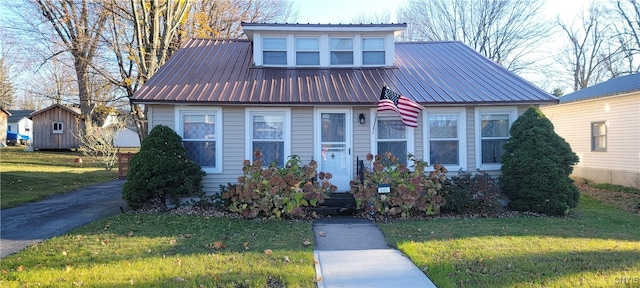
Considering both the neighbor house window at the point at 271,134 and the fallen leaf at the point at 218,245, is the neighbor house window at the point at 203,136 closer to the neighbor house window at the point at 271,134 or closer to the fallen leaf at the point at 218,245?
the neighbor house window at the point at 271,134

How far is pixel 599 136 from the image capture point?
50.2 feet

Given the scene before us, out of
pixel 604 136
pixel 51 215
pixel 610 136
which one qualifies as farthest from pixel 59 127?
pixel 610 136

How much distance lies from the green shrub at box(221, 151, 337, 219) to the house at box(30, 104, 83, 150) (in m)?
28.8

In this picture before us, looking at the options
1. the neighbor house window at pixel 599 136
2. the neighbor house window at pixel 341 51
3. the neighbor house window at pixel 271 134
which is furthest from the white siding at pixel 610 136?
the neighbor house window at pixel 271 134

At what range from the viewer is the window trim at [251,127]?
9.98m

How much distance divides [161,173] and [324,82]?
4675mm

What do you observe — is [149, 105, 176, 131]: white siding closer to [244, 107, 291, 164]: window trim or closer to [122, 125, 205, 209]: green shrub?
[122, 125, 205, 209]: green shrub

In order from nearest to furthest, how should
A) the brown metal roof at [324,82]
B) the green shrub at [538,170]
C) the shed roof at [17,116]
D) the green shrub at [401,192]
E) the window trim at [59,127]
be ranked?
the green shrub at [401,192] < the green shrub at [538,170] < the brown metal roof at [324,82] < the window trim at [59,127] < the shed roof at [17,116]

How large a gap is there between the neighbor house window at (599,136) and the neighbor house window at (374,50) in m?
9.16

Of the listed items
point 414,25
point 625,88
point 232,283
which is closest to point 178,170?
point 232,283

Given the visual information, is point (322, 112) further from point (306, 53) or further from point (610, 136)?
point (610, 136)

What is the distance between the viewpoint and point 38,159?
24156 millimetres

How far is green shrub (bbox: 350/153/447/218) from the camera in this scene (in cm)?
855

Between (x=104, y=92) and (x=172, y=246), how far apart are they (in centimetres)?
2043
